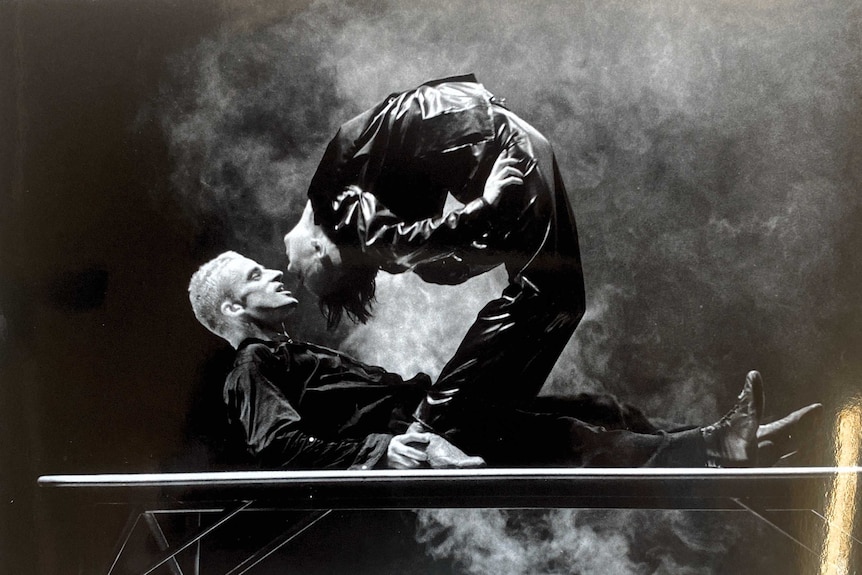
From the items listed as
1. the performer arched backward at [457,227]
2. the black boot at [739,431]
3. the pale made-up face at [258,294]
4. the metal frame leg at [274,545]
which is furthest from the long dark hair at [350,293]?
the black boot at [739,431]

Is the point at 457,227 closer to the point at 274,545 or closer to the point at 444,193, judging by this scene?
the point at 444,193

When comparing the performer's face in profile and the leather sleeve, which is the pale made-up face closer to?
the performer's face in profile

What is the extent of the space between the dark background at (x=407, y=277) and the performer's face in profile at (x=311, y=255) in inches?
2.2

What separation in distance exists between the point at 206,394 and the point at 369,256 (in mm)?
803

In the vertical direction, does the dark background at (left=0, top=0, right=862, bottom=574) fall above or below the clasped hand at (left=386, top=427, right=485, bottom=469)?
above

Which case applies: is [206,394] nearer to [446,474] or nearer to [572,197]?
[446,474]

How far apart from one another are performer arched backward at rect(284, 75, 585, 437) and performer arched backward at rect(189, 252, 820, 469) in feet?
0.30

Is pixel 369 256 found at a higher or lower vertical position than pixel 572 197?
lower

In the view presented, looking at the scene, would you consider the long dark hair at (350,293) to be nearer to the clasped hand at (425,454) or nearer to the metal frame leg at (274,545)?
the clasped hand at (425,454)

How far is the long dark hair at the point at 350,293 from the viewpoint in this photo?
252 cm

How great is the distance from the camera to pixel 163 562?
95.0 inches

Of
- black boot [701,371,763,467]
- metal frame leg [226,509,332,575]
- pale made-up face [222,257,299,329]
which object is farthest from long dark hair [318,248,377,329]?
black boot [701,371,763,467]

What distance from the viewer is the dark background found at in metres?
2.47

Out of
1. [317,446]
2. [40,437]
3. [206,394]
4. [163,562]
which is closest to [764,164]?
[317,446]
